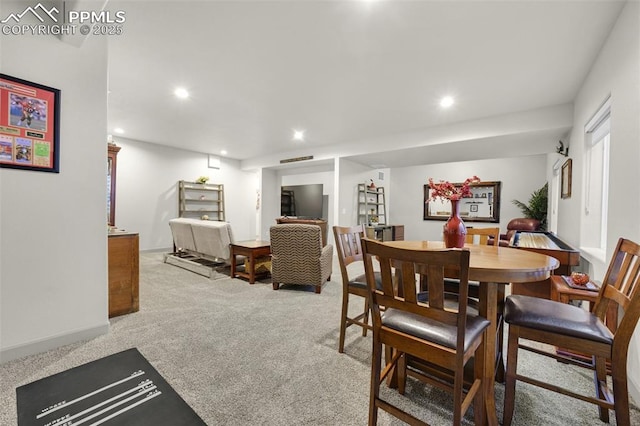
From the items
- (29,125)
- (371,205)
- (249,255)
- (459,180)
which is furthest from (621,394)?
(459,180)

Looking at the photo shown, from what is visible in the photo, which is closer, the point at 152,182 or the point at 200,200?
→ the point at 152,182

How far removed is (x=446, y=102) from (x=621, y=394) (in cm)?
331

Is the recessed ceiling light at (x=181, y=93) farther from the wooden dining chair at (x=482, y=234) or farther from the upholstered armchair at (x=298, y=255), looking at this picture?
the wooden dining chair at (x=482, y=234)

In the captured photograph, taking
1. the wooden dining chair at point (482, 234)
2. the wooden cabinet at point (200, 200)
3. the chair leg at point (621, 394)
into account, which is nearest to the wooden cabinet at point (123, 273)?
the wooden dining chair at point (482, 234)

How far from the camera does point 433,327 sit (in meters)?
1.15

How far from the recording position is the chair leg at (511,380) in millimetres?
1269

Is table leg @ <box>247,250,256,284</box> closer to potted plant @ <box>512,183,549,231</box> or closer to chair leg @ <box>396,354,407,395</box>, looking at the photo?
chair leg @ <box>396,354,407,395</box>

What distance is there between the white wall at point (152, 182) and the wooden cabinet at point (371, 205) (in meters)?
3.90

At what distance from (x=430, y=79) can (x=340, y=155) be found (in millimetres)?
2983

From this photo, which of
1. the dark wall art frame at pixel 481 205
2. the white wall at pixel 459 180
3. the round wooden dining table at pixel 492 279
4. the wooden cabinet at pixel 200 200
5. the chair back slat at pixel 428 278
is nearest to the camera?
the chair back slat at pixel 428 278

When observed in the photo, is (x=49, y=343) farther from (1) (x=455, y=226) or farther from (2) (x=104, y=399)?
(1) (x=455, y=226)

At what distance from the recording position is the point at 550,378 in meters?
1.67

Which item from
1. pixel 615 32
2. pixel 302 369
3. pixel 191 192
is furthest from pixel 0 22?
pixel 191 192

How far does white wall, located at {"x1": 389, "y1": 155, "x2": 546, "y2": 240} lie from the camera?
6.54 meters
